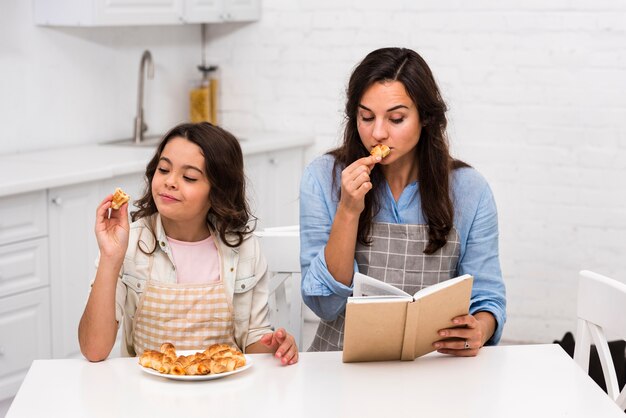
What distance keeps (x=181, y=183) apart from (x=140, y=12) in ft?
6.96

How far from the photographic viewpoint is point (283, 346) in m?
1.81

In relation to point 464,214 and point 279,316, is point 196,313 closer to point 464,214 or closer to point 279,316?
point 279,316

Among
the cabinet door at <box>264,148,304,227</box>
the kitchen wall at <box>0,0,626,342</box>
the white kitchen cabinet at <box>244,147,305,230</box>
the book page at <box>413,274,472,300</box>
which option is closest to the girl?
the book page at <box>413,274,472,300</box>

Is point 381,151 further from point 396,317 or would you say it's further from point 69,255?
point 69,255

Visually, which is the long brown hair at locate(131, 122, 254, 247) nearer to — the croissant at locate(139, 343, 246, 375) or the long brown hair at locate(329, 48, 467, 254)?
the long brown hair at locate(329, 48, 467, 254)

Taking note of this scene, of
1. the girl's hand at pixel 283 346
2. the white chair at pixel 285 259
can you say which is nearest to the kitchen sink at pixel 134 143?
the white chair at pixel 285 259

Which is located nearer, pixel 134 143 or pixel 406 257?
pixel 406 257

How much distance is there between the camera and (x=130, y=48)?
4309 millimetres

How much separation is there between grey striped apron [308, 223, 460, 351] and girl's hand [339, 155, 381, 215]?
0.53ft

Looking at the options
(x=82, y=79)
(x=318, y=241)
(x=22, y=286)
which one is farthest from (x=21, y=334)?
(x=318, y=241)

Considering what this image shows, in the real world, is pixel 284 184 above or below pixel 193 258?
below

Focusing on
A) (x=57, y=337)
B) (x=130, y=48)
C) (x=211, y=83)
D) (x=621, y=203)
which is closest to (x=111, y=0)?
(x=130, y=48)

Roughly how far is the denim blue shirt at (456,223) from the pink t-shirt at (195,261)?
0.20 meters

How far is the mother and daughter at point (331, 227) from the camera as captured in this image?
2.05m
